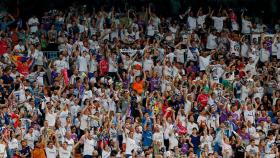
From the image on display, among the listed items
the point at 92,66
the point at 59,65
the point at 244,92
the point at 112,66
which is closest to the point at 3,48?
the point at 59,65

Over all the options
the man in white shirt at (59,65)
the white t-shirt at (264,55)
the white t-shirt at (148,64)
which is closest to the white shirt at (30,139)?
the man in white shirt at (59,65)

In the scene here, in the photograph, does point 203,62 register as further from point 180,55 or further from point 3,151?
point 3,151

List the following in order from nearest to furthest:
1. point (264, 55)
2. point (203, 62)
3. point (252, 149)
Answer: point (252, 149) < point (203, 62) < point (264, 55)

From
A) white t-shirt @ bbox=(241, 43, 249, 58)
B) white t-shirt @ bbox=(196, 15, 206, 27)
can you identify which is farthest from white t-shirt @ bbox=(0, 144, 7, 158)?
white t-shirt @ bbox=(196, 15, 206, 27)

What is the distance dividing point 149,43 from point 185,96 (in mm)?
3737

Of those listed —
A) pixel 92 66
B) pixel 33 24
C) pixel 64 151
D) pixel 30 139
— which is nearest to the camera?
pixel 64 151

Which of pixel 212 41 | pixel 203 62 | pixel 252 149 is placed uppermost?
pixel 212 41

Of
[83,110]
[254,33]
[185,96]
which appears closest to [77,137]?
[83,110]

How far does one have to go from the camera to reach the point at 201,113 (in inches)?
1401

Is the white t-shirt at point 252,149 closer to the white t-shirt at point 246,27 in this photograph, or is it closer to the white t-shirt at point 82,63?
the white t-shirt at point 82,63

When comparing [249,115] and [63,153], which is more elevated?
[249,115]

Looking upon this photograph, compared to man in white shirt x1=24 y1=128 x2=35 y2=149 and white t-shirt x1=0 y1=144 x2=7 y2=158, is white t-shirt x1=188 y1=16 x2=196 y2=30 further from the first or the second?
white t-shirt x1=0 y1=144 x2=7 y2=158

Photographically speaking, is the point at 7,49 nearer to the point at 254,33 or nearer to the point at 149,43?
the point at 149,43

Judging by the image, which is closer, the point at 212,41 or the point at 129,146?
the point at 129,146
